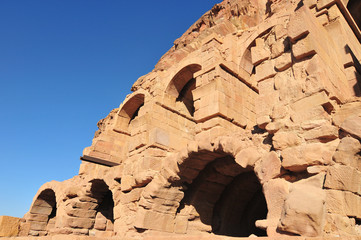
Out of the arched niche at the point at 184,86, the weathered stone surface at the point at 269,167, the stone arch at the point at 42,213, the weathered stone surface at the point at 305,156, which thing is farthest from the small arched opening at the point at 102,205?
the weathered stone surface at the point at 305,156

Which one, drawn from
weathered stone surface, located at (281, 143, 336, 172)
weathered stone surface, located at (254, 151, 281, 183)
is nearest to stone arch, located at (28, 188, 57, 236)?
weathered stone surface, located at (254, 151, 281, 183)

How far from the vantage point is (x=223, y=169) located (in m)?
6.34

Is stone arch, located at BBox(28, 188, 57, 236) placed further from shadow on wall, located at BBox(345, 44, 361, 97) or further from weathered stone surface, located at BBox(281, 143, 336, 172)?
shadow on wall, located at BBox(345, 44, 361, 97)

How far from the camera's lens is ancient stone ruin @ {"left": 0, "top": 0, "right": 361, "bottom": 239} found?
10.4 ft

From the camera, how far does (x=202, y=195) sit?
6754mm

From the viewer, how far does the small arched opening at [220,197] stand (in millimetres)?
6270

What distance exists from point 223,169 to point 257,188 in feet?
5.08

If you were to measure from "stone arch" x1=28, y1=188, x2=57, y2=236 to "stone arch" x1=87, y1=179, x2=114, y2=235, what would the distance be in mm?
3498

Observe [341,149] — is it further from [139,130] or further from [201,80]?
[139,130]

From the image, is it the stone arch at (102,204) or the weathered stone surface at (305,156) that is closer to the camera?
the weathered stone surface at (305,156)

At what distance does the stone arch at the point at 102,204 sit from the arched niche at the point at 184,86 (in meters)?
3.72

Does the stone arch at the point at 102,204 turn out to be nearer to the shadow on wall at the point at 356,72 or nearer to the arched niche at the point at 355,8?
the shadow on wall at the point at 356,72

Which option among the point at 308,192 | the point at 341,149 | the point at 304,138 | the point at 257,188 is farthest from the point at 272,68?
the point at 257,188

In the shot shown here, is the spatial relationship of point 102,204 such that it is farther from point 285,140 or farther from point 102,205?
point 285,140
